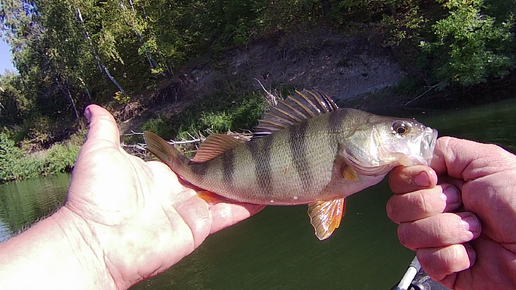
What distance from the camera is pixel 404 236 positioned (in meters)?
2.21

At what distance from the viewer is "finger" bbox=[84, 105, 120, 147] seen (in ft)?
9.47

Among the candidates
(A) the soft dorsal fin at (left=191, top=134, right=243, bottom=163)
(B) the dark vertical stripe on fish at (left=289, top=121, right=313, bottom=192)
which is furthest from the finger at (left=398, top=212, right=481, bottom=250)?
(A) the soft dorsal fin at (left=191, top=134, right=243, bottom=163)

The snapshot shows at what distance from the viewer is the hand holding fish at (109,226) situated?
2.08 meters

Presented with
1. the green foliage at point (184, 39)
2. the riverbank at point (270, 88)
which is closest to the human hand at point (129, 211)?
the riverbank at point (270, 88)

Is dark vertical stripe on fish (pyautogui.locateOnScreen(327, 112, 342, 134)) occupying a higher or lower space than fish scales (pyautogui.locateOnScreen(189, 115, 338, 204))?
higher

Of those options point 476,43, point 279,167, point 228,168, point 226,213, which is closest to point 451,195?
point 279,167

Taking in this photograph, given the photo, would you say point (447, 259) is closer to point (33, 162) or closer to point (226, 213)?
point (226, 213)

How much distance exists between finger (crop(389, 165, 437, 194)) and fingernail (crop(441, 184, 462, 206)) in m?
0.10

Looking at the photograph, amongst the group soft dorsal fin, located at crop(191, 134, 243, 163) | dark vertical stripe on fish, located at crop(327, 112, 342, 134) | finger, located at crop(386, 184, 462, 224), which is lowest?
finger, located at crop(386, 184, 462, 224)

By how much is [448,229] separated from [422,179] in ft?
0.99

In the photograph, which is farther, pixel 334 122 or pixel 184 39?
pixel 184 39

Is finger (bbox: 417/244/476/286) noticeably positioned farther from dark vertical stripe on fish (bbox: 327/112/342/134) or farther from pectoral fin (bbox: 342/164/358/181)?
dark vertical stripe on fish (bbox: 327/112/342/134)

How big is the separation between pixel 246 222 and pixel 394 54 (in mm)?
16894

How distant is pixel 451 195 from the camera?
7.04 ft
